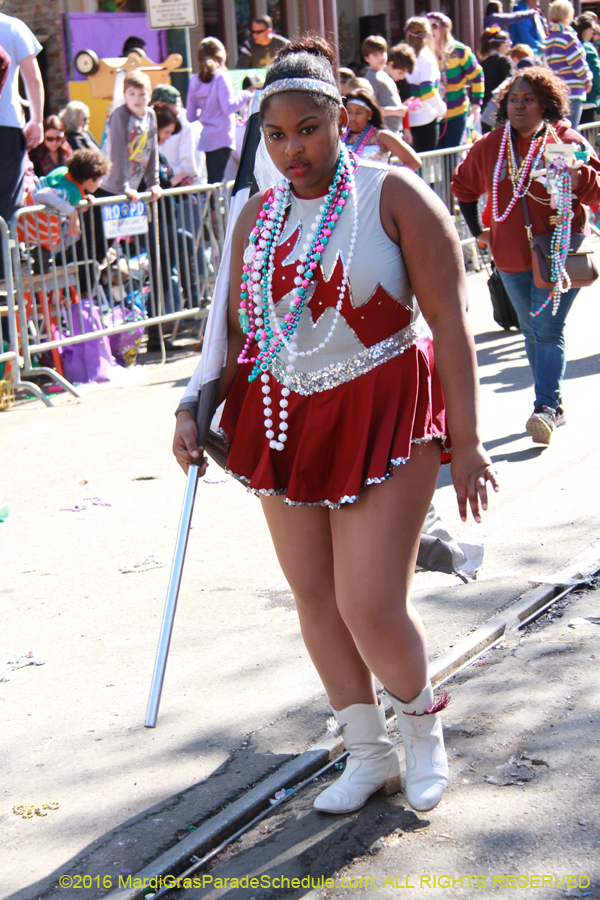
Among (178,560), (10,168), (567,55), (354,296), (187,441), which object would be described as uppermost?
(567,55)

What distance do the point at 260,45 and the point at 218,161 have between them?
4240mm

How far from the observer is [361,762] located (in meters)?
3.02

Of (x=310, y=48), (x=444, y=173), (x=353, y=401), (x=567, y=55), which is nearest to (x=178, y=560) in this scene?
(x=353, y=401)

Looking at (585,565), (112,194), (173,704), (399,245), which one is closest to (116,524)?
(173,704)

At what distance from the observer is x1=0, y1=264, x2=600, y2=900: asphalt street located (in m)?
3.15

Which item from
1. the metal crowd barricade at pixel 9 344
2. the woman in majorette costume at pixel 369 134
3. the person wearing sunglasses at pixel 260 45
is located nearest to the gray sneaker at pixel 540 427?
the woman in majorette costume at pixel 369 134

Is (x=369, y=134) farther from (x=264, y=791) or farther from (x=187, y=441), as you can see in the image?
(x=264, y=791)

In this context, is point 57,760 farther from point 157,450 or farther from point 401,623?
point 157,450

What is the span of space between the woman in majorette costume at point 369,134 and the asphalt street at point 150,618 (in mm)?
2185

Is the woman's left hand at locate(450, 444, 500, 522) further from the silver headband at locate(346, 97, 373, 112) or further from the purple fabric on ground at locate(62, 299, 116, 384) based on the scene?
the purple fabric on ground at locate(62, 299, 116, 384)

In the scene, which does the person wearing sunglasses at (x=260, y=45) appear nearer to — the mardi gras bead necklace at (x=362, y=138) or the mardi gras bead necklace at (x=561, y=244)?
the mardi gras bead necklace at (x=362, y=138)

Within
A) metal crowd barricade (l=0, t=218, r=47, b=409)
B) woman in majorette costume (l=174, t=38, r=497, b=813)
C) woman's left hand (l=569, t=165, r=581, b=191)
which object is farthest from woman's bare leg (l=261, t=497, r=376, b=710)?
metal crowd barricade (l=0, t=218, r=47, b=409)

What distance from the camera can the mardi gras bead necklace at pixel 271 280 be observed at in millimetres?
2857

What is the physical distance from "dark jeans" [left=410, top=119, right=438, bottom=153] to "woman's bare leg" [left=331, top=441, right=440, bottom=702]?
1066cm
